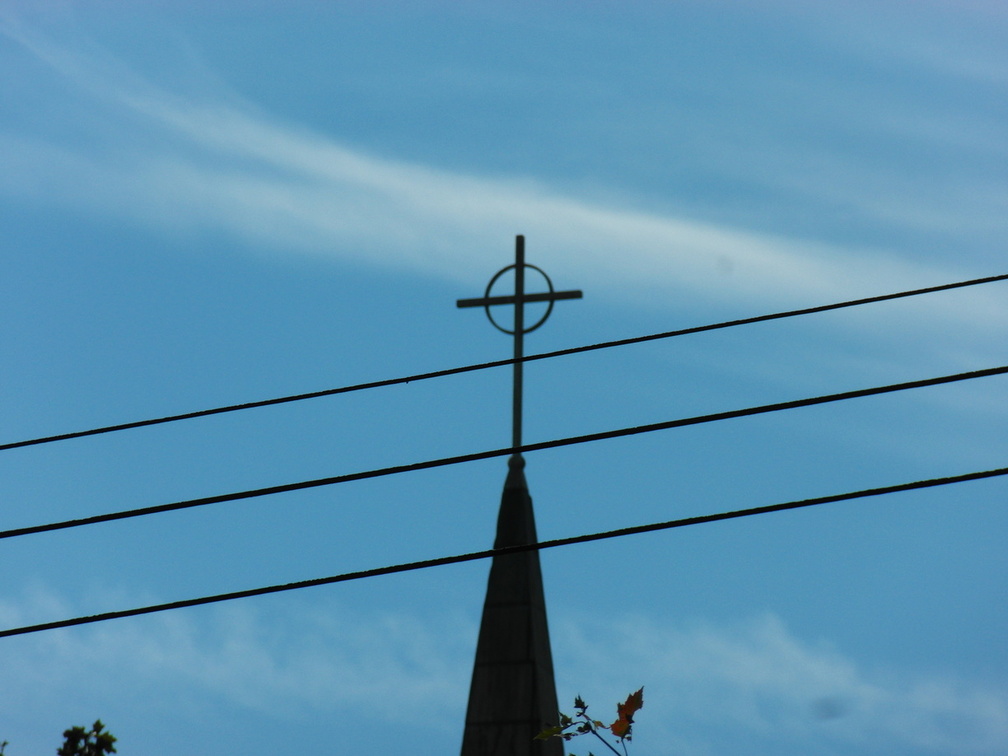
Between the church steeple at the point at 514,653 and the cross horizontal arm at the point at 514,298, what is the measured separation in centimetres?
145

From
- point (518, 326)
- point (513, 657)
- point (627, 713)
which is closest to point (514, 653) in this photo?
point (513, 657)

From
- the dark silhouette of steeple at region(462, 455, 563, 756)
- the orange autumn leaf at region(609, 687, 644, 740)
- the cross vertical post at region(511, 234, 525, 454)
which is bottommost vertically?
the orange autumn leaf at region(609, 687, 644, 740)

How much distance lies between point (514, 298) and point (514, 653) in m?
4.03

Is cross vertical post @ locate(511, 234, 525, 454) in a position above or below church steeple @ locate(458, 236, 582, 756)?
above

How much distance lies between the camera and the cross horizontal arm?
13836mm

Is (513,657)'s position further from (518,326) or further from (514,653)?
(518,326)

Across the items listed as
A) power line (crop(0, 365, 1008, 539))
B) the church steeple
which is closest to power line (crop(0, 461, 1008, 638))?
power line (crop(0, 365, 1008, 539))

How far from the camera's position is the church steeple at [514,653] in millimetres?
11578

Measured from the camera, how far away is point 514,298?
45.8 feet

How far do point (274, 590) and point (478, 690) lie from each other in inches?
206

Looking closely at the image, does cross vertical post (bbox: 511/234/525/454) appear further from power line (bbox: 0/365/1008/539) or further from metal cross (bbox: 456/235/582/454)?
power line (bbox: 0/365/1008/539)

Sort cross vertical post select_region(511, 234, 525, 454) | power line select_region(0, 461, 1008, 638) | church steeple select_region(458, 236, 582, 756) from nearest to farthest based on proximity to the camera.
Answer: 1. power line select_region(0, 461, 1008, 638)
2. church steeple select_region(458, 236, 582, 756)
3. cross vertical post select_region(511, 234, 525, 454)

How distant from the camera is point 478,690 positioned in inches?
468

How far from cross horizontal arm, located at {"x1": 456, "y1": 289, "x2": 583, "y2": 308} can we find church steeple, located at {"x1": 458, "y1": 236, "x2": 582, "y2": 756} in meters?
1.45
